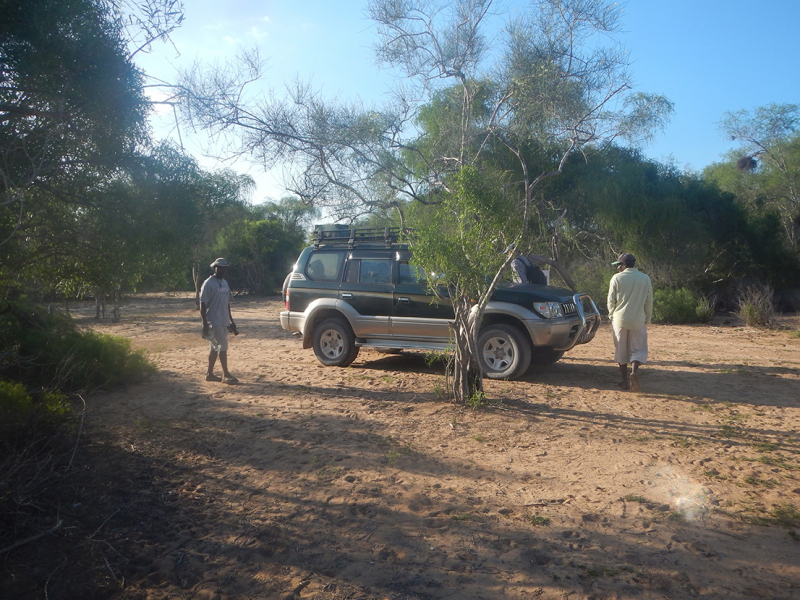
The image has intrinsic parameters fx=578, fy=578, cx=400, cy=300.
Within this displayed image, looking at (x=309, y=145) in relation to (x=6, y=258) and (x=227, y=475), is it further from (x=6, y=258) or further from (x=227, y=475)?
(x=227, y=475)

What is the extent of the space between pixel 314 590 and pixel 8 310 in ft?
19.6

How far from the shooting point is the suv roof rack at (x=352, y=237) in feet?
30.8

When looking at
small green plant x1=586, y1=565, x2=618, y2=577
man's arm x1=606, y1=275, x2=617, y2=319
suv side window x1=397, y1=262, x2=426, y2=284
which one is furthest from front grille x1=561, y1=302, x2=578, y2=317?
small green plant x1=586, y1=565, x2=618, y2=577

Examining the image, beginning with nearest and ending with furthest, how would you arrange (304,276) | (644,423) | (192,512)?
(192,512) < (644,423) < (304,276)

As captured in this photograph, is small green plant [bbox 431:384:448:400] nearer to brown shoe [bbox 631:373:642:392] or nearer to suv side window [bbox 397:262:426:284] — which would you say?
suv side window [bbox 397:262:426:284]

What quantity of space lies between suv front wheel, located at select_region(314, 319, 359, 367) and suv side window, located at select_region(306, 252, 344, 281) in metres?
0.76

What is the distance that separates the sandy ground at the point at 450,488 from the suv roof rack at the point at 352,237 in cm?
236

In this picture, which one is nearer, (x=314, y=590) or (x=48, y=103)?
(x=314, y=590)

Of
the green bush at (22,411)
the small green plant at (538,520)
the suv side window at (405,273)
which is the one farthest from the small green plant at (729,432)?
the green bush at (22,411)

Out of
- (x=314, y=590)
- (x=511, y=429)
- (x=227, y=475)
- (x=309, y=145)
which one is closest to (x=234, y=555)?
(x=314, y=590)

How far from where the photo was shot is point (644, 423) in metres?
6.27

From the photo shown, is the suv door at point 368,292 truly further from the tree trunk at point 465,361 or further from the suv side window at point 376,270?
the tree trunk at point 465,361

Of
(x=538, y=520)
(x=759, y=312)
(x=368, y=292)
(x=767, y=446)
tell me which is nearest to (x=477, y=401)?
(x=538, y=520)

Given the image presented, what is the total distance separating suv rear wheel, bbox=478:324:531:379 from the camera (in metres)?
8.19
